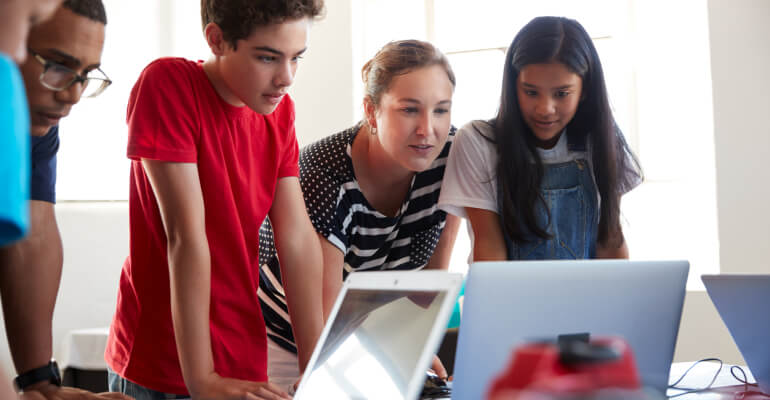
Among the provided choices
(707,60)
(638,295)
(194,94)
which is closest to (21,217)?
(638,295)

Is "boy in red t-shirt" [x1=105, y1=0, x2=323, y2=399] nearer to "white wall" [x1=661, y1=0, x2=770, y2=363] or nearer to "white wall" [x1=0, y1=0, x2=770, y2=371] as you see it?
"white wall" [x1=0, y1=0, x2=770, y2=371]

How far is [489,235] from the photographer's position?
5.46ft

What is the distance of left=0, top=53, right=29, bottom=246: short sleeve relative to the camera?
1.24 feet

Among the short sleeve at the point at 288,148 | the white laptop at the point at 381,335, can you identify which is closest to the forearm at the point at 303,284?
the short sleeve at the point at 288,148

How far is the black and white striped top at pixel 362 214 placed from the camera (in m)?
1.66

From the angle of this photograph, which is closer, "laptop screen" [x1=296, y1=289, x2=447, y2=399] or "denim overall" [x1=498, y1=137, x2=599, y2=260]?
"laptop screen" [x1=296, y1=289, x2=447, y2=399]

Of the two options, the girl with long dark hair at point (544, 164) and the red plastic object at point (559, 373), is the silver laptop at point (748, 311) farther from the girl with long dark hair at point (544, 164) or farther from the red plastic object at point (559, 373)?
the red plastic object at point (559, 373)

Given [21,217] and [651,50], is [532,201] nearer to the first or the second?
[21,217]

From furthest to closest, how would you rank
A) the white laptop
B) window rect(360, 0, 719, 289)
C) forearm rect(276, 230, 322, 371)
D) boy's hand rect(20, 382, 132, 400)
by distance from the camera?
window rect(360, 0, 719, 289)
forearm rect(276, 230, 322, 371)
boy's hand rect(20, 382, 132, 400)
the white laptop

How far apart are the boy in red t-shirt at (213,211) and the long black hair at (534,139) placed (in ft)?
1.67

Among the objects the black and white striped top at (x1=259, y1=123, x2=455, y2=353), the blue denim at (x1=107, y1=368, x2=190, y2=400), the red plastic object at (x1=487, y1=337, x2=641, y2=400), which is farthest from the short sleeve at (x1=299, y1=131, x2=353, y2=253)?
the red plastic object at (x1=487, y1=337, x2=641, y2=400)

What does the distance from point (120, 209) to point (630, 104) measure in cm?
294

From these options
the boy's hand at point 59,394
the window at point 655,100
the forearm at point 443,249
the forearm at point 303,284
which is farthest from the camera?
the window at point 655,100

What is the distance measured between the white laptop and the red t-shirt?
388mm
